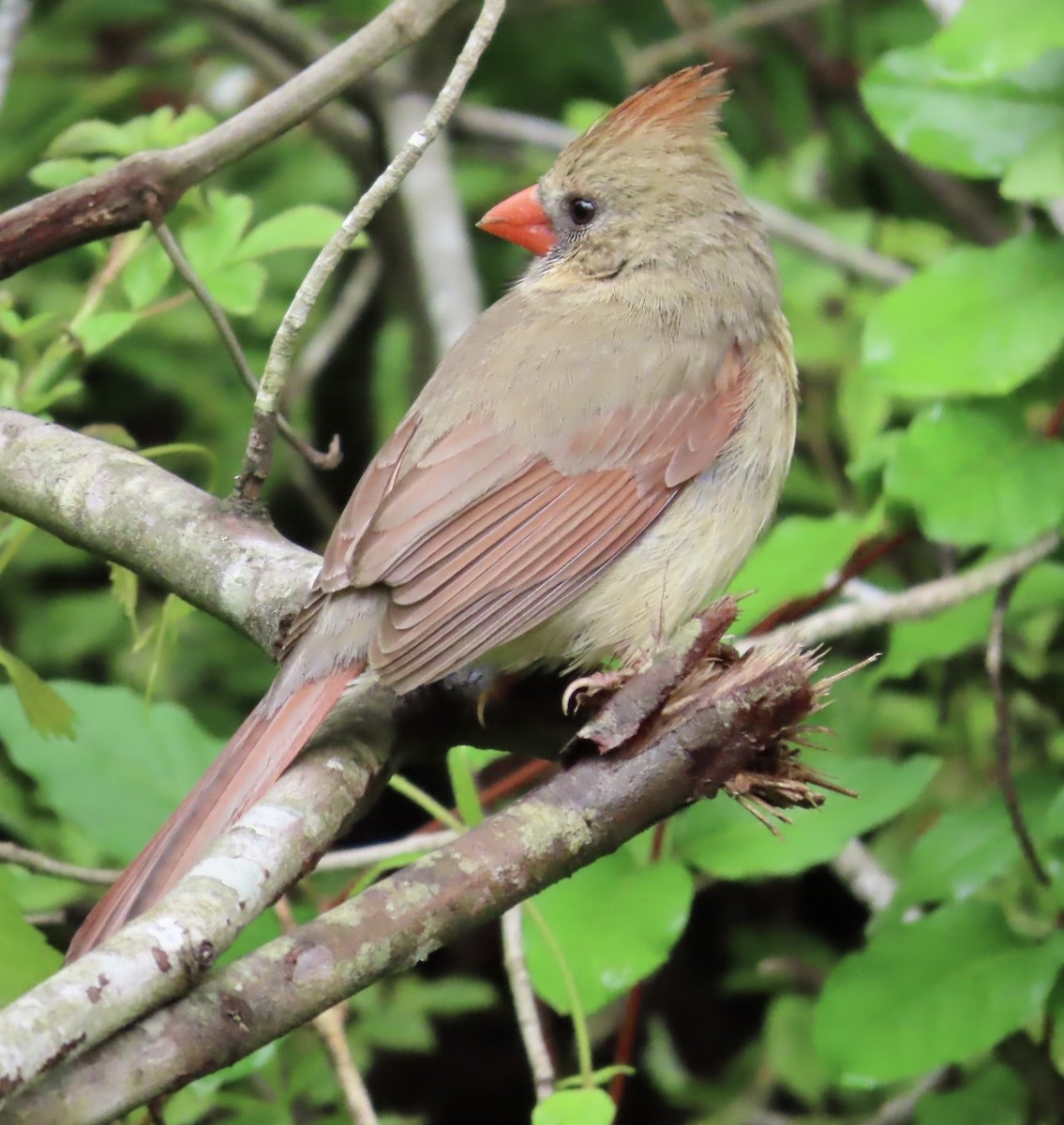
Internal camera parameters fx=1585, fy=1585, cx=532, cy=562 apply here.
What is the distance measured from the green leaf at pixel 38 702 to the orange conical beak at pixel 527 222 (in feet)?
5.28

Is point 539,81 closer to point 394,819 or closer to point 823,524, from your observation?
point 394,819

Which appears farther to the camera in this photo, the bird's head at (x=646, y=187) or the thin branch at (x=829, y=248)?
the thin branch at (x=829, y=248)

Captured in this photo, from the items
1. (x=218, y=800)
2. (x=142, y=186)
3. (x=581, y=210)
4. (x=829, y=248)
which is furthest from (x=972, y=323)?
(x=829, y=248)

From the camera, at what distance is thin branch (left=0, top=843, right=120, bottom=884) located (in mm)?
2514

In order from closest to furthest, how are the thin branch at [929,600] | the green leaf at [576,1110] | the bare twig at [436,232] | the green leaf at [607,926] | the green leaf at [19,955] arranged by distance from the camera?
A: the green leaf at [576,1110], the green leaf at [19,955], the green leaf at [607,926], the thin branch at [929,600], the bare twig at [436,232]

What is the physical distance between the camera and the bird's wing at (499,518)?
8.45ft

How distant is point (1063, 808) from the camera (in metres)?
2.55

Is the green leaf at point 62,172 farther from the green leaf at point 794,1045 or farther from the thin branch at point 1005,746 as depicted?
the green leaf at point 794,1045

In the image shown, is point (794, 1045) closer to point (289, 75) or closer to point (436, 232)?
point (436, 232)

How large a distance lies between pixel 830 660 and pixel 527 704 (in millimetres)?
1824

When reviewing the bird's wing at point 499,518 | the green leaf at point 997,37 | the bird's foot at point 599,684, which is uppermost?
the green leaf at point 997,37

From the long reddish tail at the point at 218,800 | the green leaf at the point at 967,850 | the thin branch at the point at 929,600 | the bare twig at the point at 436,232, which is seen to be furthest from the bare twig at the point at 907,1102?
the bare twig at the point at 436,232

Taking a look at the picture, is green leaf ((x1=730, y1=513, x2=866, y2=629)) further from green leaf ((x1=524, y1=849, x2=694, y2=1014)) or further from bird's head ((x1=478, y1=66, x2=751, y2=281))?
bird's head ((x1=478, y1=66, x2=751, y2=281))

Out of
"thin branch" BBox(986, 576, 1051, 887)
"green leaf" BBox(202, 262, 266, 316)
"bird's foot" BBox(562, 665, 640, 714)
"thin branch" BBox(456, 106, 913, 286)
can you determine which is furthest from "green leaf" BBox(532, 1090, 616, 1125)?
"thin branch" BBox(456, 106, 913, 286)
